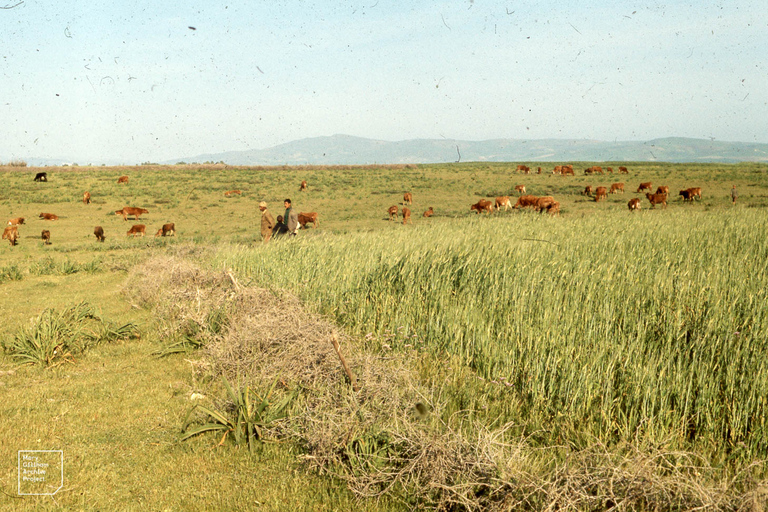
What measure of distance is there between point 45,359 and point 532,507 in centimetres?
726

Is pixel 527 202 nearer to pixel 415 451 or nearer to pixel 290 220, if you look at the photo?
pixel 290 220

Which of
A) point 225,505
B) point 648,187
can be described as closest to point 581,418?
point 225,505

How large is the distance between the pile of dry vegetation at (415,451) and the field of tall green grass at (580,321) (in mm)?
476

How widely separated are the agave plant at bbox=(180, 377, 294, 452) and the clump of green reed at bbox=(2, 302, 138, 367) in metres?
3.52

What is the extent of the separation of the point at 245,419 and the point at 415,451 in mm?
2004

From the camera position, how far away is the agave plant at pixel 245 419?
496 cm

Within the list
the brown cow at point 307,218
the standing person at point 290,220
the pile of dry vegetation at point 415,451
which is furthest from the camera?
the brown cow at point 307,218

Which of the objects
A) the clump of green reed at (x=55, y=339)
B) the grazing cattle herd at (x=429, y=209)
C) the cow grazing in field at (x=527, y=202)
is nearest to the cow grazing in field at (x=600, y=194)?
the grazing cattle herd at (x=429, y=209)

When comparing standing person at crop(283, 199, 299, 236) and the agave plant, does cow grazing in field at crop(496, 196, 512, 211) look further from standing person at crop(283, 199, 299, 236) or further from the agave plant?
the agave plant

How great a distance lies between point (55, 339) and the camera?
7.33 m

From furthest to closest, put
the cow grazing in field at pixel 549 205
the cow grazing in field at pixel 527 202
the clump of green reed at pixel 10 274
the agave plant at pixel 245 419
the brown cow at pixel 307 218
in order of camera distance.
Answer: the cow grazing in field at pixel 527 202, the cow grazing in field at pixel 549 205, the brown cow at pixel 307 218, the clump of green reed at pixel 10 274, the agave plant at pixel 245 419

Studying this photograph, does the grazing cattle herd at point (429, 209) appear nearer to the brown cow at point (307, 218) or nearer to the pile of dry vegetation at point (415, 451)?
the brown cow at point (307, 218)

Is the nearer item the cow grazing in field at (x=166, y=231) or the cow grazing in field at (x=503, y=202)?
the cow grazing in field at (x=166, y=231)

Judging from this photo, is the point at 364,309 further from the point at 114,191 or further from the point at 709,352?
the point at 114,191
